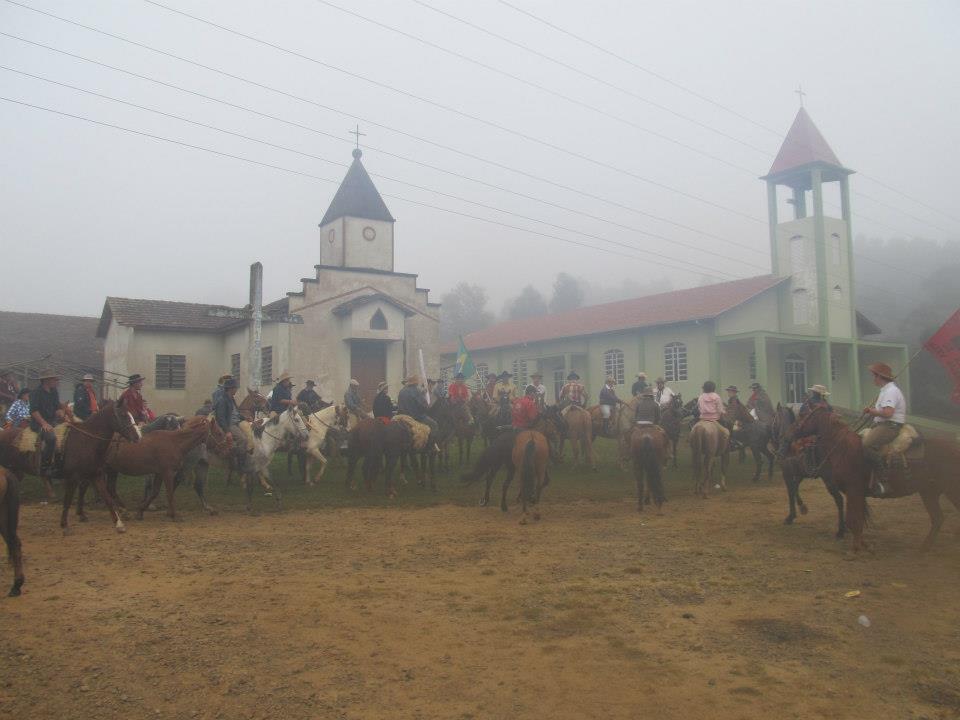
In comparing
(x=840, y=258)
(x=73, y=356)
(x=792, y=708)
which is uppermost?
(x=840, y=258)

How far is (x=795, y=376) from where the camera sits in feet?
114

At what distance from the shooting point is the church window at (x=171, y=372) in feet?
103

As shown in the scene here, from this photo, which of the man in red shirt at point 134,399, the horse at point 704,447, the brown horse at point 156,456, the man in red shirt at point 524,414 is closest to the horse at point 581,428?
the horse at point 704,447

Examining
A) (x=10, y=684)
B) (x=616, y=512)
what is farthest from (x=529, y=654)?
(x=616, y=512)

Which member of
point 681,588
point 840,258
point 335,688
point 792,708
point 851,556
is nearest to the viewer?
point 792,708

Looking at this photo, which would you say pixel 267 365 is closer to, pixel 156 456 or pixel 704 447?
pixel 156 456

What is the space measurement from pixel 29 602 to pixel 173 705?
3197 mm

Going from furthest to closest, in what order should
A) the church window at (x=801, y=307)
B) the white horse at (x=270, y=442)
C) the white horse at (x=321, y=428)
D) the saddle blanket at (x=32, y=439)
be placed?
1. the church window at (x=801, y=307)
2. the white horse at (x=321, y=428)
3. the white horse at (x=270, y=442)
4. the saddle blanket at (x=32, y=439)

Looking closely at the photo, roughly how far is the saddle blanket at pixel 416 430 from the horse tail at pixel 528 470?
11.8 ft

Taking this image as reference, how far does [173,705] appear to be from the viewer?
5.68m

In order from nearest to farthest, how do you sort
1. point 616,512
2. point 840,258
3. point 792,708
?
point 792,708 < point 616,512 < point 840,258

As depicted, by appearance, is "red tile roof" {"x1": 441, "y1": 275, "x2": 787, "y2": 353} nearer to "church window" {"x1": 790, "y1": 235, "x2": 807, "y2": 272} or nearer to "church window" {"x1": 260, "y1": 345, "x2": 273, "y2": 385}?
"church window" {"x1": 790, "y1": 235, "x2": 807, "y2": 272}

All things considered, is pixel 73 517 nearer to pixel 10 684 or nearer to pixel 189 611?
pixel 189 611

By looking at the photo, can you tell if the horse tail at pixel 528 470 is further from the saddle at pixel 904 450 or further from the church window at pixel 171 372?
the church window at pixel 171 372
